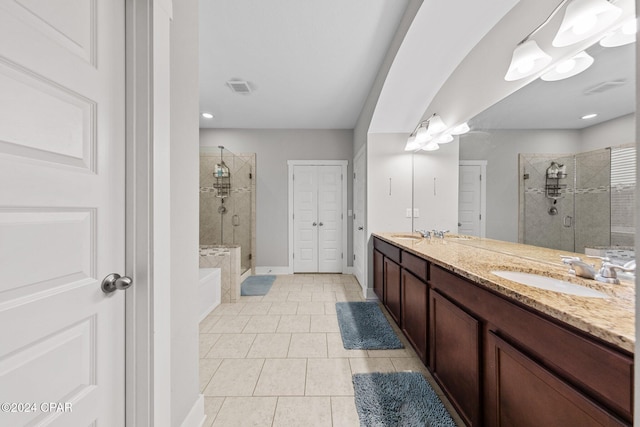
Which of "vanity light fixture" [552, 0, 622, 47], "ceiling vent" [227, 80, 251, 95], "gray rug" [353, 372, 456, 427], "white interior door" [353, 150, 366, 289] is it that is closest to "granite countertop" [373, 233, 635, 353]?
"gray rug" [353, 372, 456, 427]

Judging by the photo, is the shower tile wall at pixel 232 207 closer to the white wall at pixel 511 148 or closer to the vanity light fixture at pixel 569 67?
the white wall at pixel 511 148

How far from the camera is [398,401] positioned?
1547mm

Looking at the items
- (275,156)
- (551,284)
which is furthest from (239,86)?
(551,284)

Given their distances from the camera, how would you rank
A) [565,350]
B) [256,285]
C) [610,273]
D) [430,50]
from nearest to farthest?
[565,350], [610,273], [430,50], [256,285]

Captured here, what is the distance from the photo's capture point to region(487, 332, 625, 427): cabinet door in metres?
0.70

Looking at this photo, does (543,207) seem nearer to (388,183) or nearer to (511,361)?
(511,361)

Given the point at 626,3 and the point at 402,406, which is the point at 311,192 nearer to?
the point at 402,406

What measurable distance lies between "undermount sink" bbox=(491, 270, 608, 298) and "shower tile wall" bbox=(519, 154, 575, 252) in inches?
13.2

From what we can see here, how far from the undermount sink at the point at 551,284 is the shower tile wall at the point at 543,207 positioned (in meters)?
0.34

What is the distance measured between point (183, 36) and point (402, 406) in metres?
2.26

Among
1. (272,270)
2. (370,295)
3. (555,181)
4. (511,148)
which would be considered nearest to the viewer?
(555,181)

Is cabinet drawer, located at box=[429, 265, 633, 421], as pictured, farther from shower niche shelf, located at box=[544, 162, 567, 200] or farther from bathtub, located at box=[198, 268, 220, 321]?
bathtub, located at box=[198, 268, 220, 321]
